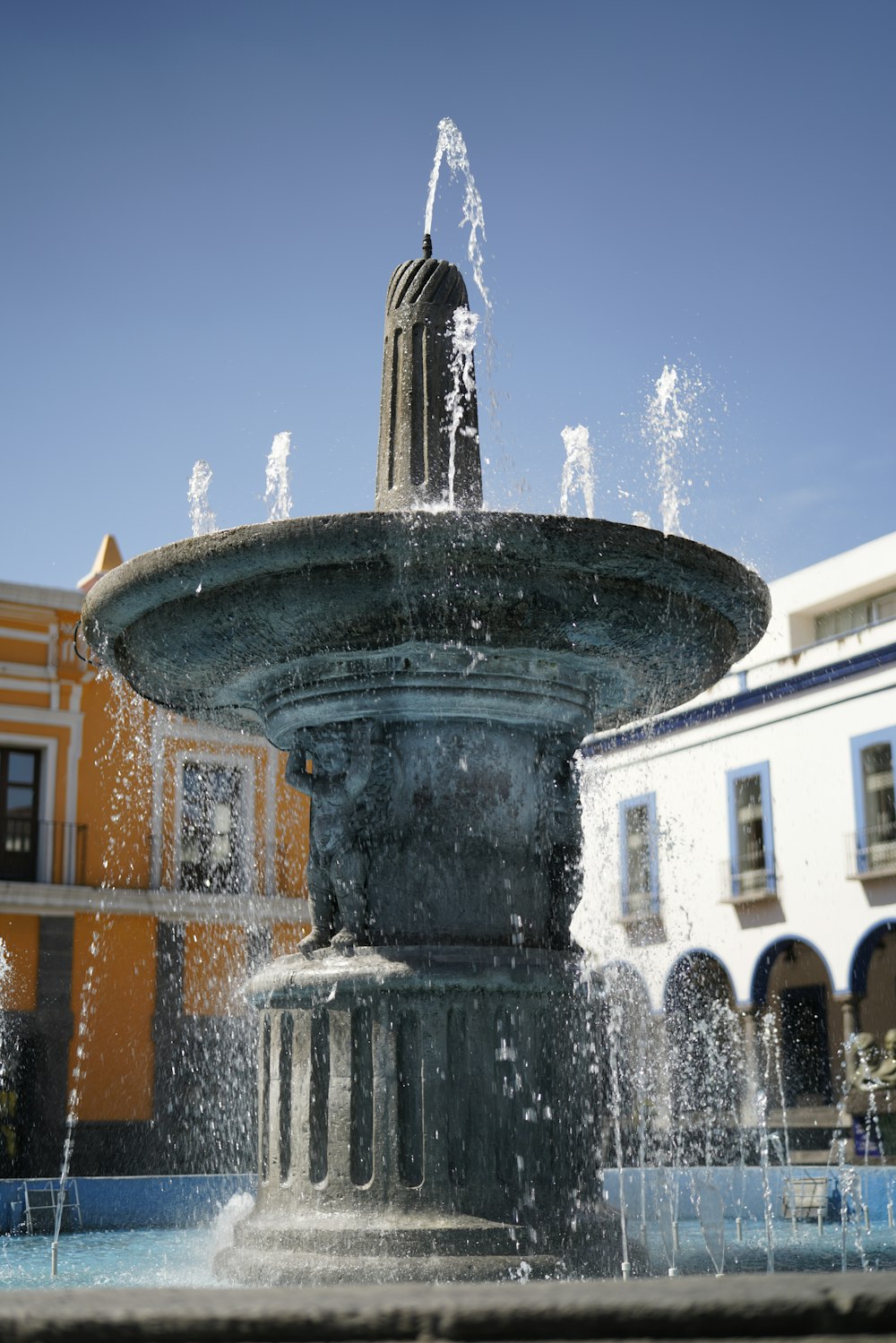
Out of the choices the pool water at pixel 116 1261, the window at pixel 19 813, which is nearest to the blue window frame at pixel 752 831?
the window at pixel 19 813

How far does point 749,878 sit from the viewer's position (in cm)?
2156

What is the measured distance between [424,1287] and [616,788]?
2320 centimetres

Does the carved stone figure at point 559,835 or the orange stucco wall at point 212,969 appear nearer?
the carved stone figure at point 559,835

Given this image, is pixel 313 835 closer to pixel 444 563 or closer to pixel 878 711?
pixel 444 563

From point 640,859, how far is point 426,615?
2016 cm

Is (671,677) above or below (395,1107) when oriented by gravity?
above

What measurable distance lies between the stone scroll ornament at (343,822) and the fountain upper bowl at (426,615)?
102 millimetres

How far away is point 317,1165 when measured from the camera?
13.6 feet

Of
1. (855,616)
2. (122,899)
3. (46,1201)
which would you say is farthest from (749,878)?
(46,1201)

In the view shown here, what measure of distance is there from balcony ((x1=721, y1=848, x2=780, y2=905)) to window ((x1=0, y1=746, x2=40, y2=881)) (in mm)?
10133

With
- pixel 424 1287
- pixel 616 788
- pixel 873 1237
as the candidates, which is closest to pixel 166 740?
pixel 616 788

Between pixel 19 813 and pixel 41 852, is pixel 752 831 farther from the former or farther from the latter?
pixel 19 813

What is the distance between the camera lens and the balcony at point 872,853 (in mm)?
19281

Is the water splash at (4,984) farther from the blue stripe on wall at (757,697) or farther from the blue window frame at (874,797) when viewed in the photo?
the blue window frame at (874,797)
